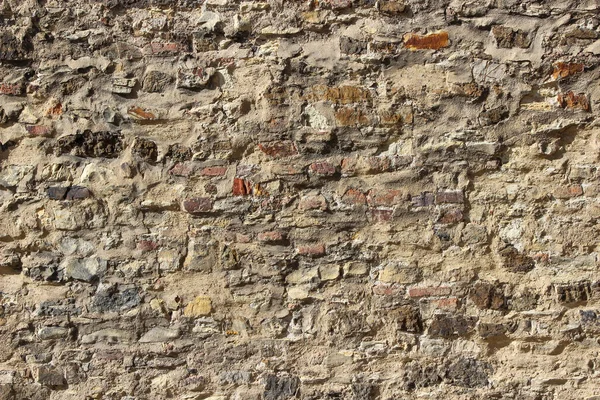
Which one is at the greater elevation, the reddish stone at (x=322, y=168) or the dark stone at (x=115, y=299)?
the reddish stone at (x=322, y=168)

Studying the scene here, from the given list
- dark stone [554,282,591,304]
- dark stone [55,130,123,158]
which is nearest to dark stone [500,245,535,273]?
dark stone [554,282,591,304]

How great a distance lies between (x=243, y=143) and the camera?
2.55 m

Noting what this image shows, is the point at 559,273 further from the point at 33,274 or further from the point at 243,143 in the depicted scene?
the point at 33,274

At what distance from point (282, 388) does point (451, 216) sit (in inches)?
38.5

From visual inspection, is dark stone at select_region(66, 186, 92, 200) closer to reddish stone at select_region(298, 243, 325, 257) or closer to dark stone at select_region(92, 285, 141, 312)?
dark stone at select_region(92, 285, 141, 312)

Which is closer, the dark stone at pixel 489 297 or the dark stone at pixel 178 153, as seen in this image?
the dark stone at pixel 489 297

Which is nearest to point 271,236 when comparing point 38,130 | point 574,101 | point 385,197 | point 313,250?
point 313,250

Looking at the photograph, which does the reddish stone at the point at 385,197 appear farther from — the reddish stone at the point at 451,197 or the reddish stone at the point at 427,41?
the reddish stone at the point at 427,41

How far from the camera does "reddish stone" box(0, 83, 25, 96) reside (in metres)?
2.62

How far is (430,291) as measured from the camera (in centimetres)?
248

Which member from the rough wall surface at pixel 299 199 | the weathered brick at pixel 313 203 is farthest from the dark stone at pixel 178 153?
the weathered brick at pixel 313 203

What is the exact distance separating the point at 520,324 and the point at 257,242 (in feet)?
3.61

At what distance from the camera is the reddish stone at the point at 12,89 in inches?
103

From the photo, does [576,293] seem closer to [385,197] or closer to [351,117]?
[385,197]
